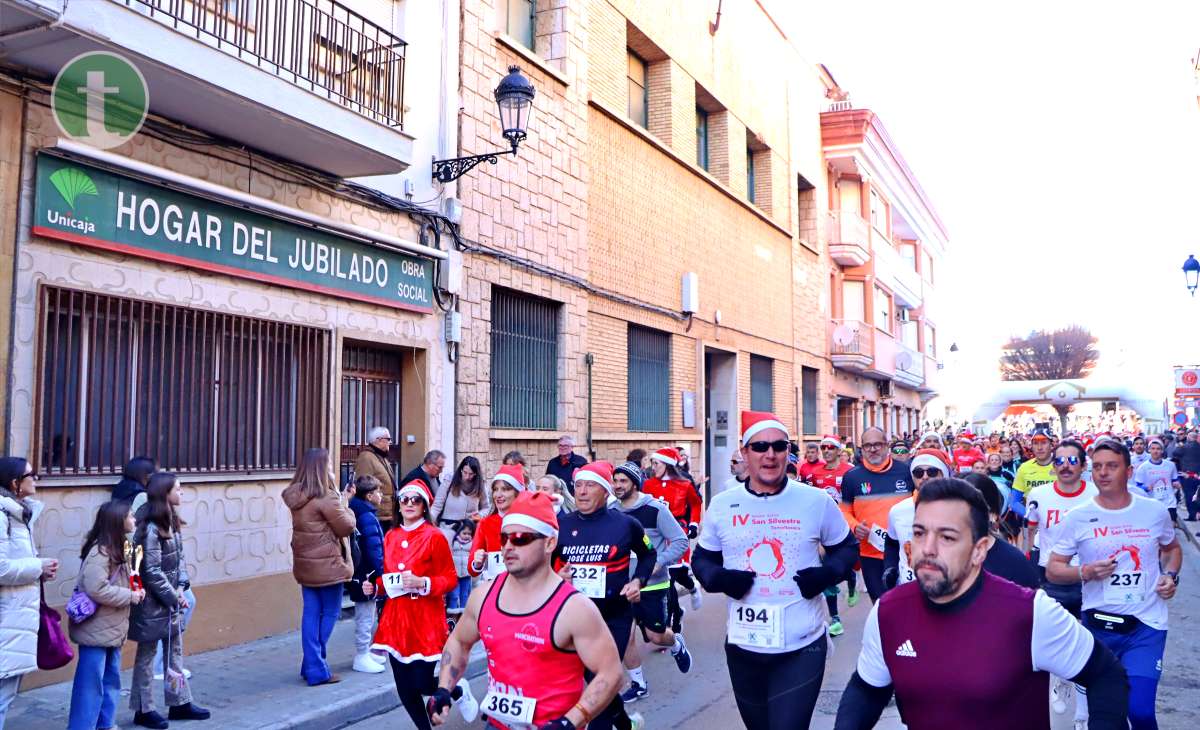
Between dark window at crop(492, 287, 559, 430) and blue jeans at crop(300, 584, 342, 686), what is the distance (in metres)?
5.47

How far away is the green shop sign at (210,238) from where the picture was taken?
316 inches

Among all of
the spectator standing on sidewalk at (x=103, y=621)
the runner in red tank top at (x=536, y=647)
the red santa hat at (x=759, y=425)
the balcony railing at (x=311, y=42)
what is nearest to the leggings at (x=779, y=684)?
the red santa hat at (x=759, y=425)

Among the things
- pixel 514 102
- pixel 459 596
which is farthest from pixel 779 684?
pixel 514 102

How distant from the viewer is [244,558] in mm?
9547

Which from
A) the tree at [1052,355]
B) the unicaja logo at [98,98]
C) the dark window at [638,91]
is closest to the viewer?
the unicaja logo at [98,98]

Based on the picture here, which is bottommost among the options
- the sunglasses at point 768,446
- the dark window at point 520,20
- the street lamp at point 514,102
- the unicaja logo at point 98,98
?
the sunglasses at point 768,446

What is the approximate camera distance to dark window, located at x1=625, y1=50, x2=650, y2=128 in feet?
60.7

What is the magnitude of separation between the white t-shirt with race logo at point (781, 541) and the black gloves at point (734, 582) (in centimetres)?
4

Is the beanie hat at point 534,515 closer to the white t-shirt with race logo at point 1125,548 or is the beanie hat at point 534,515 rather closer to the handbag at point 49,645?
the white t-shirt with race logo at point 1125,548

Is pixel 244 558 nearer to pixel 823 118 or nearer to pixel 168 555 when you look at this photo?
pixel 168 555

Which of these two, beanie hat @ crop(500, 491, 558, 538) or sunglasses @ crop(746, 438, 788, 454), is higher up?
sunglasses @ crop(746, 438, 788, 454)

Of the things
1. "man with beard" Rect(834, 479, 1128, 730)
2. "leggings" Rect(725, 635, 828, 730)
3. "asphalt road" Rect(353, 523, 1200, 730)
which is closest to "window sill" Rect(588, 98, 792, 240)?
"asphalt road" Rect(353, 523, 1200, 730)

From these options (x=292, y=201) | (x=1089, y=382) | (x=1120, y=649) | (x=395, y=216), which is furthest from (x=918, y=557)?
(x=1089, y=382)

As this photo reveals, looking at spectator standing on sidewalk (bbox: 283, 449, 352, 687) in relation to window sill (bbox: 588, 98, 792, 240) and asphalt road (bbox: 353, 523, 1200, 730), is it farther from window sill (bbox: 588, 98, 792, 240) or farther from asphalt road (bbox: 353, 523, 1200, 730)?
window sill (bbox: 588, 98, 792, 240)
